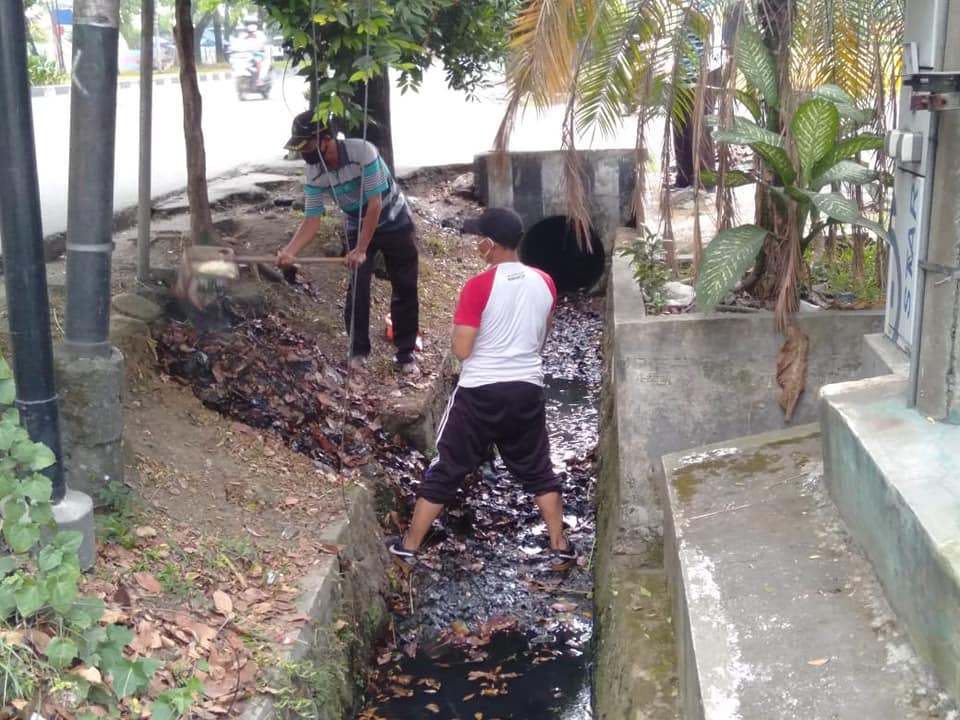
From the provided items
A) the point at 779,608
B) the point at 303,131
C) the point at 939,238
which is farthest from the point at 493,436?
the point at 939,238

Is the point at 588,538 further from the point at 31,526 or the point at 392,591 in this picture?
the point at 31,526

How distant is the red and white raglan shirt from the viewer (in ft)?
18.9

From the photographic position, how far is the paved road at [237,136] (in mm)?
12844

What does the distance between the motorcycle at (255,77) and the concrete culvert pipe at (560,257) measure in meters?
13.3

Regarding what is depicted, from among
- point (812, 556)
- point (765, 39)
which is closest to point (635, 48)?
point (765, 39)

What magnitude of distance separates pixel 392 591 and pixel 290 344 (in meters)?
2.25

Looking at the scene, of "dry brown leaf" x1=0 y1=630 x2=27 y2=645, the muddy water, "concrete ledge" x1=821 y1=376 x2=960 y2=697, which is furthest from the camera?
the muddy water

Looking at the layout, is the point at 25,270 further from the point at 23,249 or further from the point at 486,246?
the point at 486,246

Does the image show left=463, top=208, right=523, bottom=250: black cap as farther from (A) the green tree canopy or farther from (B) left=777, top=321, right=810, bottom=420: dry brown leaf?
(B) left=777, top=321, right=810, bottom=420: dry brown leaf

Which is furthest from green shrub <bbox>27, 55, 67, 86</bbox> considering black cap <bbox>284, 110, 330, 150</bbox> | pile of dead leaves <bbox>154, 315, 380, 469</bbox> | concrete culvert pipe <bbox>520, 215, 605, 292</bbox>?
black cap <bbox>284, 110, 330, 150</bbox>

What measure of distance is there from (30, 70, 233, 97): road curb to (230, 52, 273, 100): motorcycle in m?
1.91

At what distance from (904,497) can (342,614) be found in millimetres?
2603

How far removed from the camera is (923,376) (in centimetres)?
408

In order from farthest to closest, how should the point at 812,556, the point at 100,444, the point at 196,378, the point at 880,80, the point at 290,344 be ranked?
the point at 290,344, the point at 196,378, the point at 880,80, the point at 100,444, the point at 812,556
